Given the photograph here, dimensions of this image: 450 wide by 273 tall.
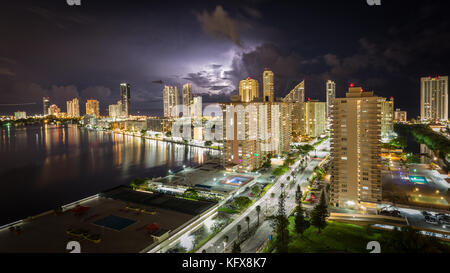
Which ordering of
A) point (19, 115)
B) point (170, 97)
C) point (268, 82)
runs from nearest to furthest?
point (268, 82), point (170, 97), point (19, 115)

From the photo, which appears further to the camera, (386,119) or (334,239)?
(386,119)

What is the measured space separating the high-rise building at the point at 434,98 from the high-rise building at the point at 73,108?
253ft

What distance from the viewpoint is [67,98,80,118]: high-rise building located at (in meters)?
69.8

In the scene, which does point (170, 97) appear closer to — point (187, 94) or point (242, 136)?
point (187, 94)

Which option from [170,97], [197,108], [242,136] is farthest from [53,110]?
[242,136]

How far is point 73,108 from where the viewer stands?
70.2 m

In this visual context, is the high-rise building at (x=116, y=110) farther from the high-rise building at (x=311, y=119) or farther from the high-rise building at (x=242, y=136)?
the high-rise building at (x=242, y=136)

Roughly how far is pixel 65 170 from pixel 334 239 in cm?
1549

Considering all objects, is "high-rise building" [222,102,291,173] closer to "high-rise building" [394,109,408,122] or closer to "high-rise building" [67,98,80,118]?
"high-rise building" [394,109,408,122]

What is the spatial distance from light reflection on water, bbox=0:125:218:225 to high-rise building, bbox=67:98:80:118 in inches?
2047

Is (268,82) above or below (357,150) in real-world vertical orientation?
above

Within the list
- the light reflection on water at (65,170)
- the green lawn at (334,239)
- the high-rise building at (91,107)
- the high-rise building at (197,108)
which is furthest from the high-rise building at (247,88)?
the high-rise building at (91,107)

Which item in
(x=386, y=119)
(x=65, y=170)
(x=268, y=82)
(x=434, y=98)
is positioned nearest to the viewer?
(x=65, y=170)

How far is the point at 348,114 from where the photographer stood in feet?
25.1
